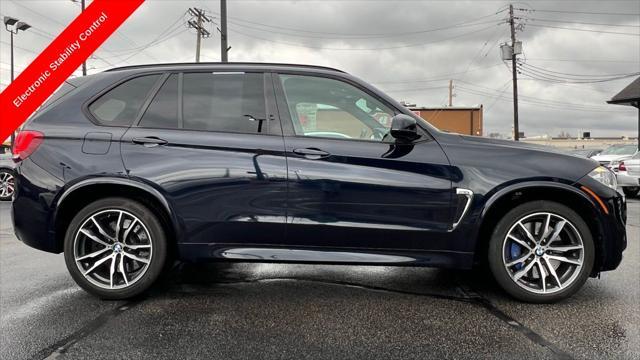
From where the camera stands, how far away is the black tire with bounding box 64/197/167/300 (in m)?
3.32

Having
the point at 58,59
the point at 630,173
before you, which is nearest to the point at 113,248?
the point at 58,59

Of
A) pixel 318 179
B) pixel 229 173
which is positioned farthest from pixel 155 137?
pixel 318 179

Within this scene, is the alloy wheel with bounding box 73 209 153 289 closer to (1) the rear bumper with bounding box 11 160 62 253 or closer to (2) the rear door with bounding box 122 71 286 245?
(1) the rear bumper with bounding box 11 160 62 253

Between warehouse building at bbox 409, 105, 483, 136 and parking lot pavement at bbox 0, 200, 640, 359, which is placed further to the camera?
warehouse building at bbox 409, 105, 483, 136

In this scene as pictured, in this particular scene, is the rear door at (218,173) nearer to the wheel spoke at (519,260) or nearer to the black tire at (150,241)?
the black tire at (150,241)

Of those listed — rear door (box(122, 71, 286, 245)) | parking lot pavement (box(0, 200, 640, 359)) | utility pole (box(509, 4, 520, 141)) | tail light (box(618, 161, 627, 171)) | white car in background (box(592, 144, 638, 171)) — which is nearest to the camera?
parking lot pavement (box(0, 200, 640, 359))

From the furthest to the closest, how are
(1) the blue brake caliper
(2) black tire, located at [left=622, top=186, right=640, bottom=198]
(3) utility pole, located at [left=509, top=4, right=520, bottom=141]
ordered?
(3) utility pole, located at [left=509, top=4, right=520, bottom=141], (2) black tire, located at [left=622, top=186, right=640, bottom=198], (1) the blue brake caliper

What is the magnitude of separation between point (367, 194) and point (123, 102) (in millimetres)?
2011

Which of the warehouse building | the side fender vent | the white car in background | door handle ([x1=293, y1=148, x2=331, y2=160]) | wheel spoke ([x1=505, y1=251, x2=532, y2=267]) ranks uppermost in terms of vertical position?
the warehouse building

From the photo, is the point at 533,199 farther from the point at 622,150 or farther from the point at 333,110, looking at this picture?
the point at 622,150

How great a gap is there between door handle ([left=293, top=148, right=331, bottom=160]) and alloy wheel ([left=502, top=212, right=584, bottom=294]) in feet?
4.80

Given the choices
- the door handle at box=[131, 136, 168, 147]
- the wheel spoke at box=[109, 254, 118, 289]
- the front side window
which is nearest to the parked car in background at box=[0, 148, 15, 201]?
the wheel spoke at box=[109, 254, 118, 289]

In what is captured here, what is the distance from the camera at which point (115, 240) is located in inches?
132

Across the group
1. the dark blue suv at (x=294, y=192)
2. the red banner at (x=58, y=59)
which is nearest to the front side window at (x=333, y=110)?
the dark blue suv at (x=294, y=192)
